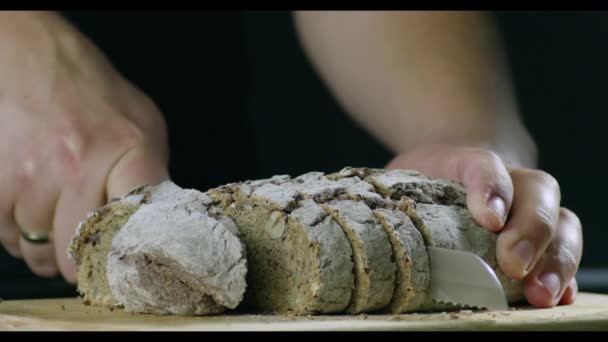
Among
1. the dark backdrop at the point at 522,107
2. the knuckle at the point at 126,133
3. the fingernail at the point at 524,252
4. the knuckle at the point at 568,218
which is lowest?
the dark backdrop at the point at 522,107

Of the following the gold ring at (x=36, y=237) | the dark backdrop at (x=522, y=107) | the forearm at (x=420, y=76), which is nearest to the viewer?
the gold ring at (x=36, y=237)

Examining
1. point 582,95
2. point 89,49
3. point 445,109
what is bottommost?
point 582,95

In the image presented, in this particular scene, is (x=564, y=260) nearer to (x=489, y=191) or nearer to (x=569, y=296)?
(x=569, y=296)

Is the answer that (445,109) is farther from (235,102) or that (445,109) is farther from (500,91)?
(235,102)

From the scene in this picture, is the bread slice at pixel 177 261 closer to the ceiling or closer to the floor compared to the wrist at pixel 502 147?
closer to the ceiling

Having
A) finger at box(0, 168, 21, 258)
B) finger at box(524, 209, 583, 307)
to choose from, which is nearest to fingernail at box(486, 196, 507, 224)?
finger at box(524, 209, 583, 307)

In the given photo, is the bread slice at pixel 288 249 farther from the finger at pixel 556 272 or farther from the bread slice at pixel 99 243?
the finger at pixel 556 272

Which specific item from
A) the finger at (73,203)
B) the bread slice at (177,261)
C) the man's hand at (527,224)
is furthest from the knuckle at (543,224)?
the finger at (73,203)

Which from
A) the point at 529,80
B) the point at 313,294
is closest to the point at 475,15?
the point at 529,80
